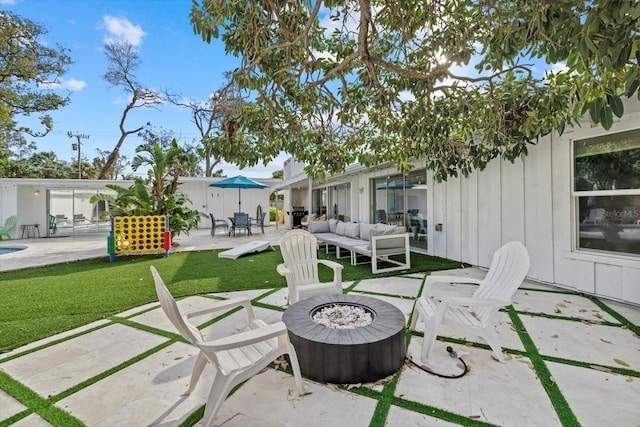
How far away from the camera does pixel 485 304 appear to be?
2545 mm

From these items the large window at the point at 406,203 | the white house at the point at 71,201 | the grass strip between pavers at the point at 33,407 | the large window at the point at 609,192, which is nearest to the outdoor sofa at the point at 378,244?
the large window at the point at 406,203

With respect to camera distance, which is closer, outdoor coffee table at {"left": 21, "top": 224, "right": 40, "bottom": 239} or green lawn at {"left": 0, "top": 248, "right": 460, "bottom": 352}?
green lawn at {"left": 0, "top": 248, "right": 460, "bottom": 352}

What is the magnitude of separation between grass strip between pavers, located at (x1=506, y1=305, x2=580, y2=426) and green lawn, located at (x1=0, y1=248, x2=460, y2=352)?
2870 millimetres

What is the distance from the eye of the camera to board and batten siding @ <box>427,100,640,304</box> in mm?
4098

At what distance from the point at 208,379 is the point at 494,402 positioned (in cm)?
219

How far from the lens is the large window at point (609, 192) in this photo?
391cm

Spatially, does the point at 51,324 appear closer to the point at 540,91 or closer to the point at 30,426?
the point at 30,426

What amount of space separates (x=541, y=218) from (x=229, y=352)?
211 inches

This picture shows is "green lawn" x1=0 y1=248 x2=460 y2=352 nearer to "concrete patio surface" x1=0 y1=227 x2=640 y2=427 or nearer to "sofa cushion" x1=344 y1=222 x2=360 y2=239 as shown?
"concrete patio surface" x1=0 y1=227 x2=640 y2=427

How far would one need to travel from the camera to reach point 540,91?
3619 mm

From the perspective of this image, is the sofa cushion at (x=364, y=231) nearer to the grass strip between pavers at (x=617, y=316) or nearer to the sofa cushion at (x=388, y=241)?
the sofa cushion at (x=388, y=241)

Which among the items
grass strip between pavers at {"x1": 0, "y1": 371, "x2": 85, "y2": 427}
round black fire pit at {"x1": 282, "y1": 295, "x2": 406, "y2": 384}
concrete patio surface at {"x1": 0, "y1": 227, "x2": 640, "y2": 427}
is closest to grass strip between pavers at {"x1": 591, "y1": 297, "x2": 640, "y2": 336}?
concrete patio surface at {"x1": 0, "y1": 227, "x2": 640, "y2": 427}

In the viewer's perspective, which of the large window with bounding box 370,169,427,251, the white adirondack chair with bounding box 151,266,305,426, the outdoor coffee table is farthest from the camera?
the outdoor coffee table

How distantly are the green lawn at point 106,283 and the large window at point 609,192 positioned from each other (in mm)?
2521
